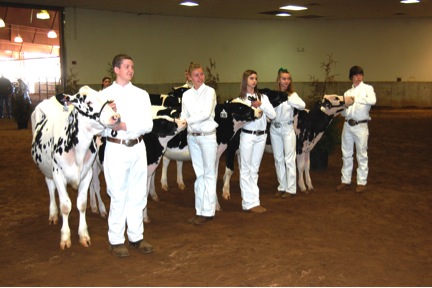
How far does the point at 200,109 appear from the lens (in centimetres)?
711

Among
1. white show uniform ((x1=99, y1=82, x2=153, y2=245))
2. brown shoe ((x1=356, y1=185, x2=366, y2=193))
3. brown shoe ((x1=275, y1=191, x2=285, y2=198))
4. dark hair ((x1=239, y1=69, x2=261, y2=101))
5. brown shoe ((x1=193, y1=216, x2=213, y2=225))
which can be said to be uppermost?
dark hair ((x1=239, y1=69, x2=261, y2=101))

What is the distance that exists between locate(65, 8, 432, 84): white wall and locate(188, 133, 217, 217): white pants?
16.9m

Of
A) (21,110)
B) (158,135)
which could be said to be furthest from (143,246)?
(21,110)

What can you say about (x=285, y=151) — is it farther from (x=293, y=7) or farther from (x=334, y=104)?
(x=293, y=7)

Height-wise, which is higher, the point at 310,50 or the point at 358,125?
the point at 310,50

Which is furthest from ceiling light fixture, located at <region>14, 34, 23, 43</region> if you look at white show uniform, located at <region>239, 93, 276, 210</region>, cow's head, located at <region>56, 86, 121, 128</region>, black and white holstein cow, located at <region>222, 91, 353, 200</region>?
cow's head, located at <region>56, 86, 121, 128</region>

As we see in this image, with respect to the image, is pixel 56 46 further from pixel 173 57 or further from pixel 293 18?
pixel 293 18

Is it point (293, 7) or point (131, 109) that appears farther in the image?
point (293, 7)

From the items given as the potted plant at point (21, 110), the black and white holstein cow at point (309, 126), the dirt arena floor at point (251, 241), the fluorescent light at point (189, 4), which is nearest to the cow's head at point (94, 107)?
the dirt arena floor at point (251, 241)

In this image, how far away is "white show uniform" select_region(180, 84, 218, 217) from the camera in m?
7.10

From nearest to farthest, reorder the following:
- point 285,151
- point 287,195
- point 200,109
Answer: point 200,109 → point 285,151 → point 287,195

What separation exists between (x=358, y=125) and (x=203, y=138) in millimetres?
3198

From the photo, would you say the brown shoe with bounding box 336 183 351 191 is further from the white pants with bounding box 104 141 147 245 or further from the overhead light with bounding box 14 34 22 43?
the overhead light with bounding box 14 34 22 43

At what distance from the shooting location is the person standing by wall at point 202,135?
7.11 meters
